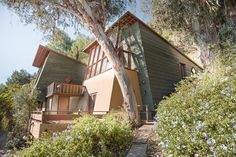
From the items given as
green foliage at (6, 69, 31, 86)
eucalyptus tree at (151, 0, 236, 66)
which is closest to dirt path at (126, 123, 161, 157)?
eucalyptus tree at (151, 0, 236, 66)

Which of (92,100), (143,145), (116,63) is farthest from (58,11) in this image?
(143,145)

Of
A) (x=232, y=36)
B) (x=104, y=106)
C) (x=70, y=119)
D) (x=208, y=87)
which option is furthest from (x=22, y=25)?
(x=232, y=36)

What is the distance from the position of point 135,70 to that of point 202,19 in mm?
5198

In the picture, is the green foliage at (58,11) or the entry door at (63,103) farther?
→ the entry door at (63,103)

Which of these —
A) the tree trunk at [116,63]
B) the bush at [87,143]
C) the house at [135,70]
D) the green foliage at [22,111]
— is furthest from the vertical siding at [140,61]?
the green foliage at [22,111]

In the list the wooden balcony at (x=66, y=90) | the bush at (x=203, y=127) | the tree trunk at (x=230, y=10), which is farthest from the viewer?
the wooden balcony at (x=66, y=90)

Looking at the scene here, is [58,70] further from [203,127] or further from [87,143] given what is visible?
[203,127]

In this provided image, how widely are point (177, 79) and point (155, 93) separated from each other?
395 cm

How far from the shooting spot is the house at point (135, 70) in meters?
12.5

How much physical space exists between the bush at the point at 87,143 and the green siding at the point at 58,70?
15.2m

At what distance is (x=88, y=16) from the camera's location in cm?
916

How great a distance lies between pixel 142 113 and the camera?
1189 centimetres

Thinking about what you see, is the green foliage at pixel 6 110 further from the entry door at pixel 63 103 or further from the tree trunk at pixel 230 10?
the tree trunk at pixel 230 10

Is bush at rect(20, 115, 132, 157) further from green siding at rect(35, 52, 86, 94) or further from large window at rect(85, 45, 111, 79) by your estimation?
green siding at rect(35, 52, 86, 94)
